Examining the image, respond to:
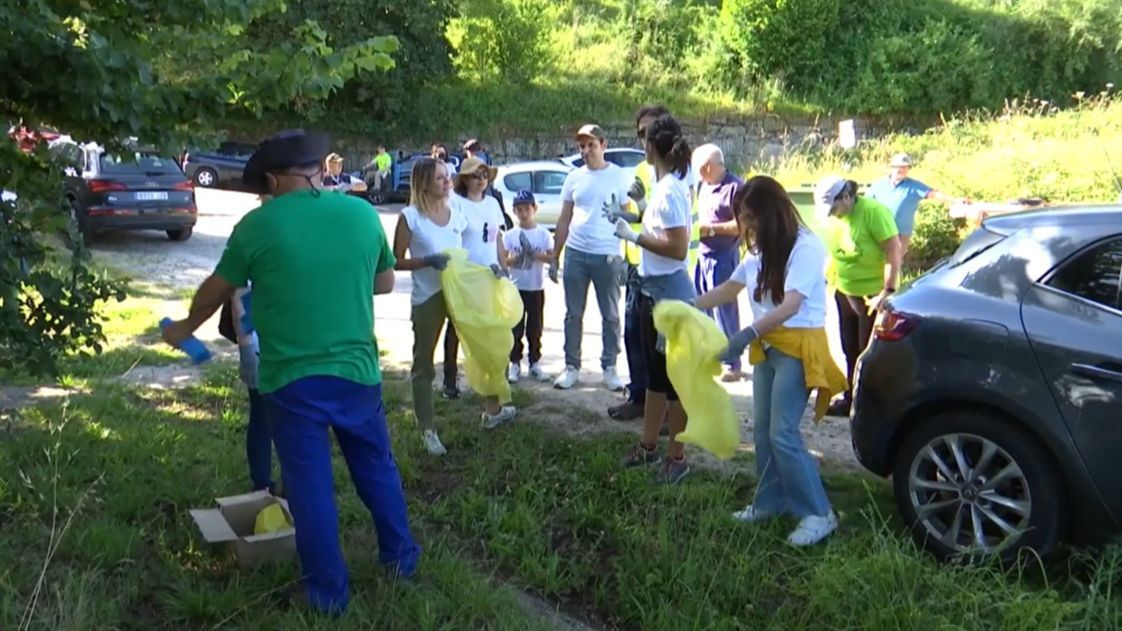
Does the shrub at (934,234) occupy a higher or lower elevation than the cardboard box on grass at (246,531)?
higher

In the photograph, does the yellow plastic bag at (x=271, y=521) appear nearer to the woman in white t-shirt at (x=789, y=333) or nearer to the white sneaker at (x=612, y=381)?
the woman in white t-shirt at (x=789, y=333)

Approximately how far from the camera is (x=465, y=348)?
6059 mm

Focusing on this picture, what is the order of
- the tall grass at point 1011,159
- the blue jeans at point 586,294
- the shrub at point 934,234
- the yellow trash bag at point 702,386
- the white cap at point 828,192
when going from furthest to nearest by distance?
the tall grass at point 1011,159, the shrub at point 934,234, the blue jeans at point 586,294, the white cap at point 828,192, the yellow trash bag at point 702,386

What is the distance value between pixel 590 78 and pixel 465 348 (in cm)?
2796

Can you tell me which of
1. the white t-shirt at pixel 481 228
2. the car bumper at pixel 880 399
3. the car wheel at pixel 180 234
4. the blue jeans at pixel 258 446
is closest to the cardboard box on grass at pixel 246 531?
the blue jeans at pixel 258 446

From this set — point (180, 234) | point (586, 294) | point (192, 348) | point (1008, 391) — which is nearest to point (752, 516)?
point (1008, 391)

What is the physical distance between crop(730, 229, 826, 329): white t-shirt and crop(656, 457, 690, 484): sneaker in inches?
43.5

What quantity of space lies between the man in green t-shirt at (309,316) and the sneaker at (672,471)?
6.24ft

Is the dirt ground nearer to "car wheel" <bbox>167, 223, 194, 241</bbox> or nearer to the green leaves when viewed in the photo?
"car wheel" <bbox>167, 223, 194, 241</bbox>

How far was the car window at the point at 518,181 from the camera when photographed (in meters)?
18.3

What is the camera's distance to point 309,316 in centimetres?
367

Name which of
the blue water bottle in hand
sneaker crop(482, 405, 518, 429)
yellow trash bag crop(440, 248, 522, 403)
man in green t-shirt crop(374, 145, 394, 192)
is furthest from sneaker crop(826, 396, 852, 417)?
man in green t-shirt crop(374, 145, 394, 192)

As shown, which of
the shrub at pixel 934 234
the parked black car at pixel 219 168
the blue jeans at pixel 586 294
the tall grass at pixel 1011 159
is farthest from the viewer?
the parked black car at pixel 219 168

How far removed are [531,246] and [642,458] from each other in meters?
2.49
